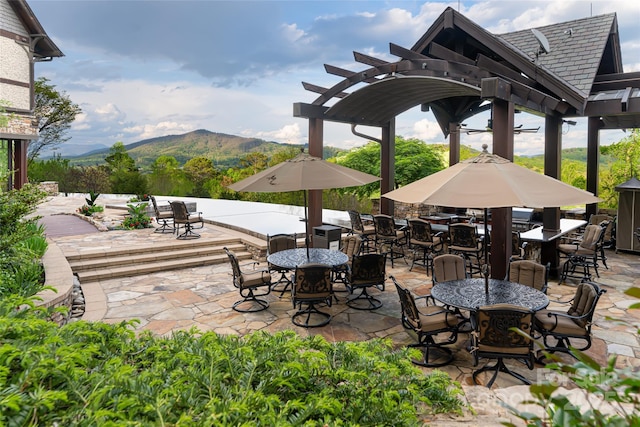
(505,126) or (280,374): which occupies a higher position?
(505,126)

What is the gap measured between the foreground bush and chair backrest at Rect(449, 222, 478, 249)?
18.7ft

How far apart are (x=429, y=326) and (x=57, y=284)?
5.00 metres

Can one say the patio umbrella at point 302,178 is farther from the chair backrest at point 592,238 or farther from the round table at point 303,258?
the chair backrest at point 592,238

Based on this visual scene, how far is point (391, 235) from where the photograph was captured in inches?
349

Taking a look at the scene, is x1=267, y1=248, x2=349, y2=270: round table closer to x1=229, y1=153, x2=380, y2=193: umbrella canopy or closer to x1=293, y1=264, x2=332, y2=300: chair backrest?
x1=293, y1=264, x2=332, y2=300: chair backrest

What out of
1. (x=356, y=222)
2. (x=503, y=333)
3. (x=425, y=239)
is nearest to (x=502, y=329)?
(x=503, y=333)

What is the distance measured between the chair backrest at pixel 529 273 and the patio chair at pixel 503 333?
5.22 ft

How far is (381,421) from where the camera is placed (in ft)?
6.28

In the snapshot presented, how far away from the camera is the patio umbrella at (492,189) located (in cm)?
374

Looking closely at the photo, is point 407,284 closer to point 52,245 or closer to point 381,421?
point 381,421

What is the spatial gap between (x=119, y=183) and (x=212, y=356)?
23811 mm

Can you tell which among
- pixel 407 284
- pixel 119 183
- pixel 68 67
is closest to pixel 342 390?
pixel 407 284

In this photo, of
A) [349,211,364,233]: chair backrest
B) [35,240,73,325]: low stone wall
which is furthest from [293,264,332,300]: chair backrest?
[349,211,364,233]: chair backrest

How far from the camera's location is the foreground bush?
159 cm
